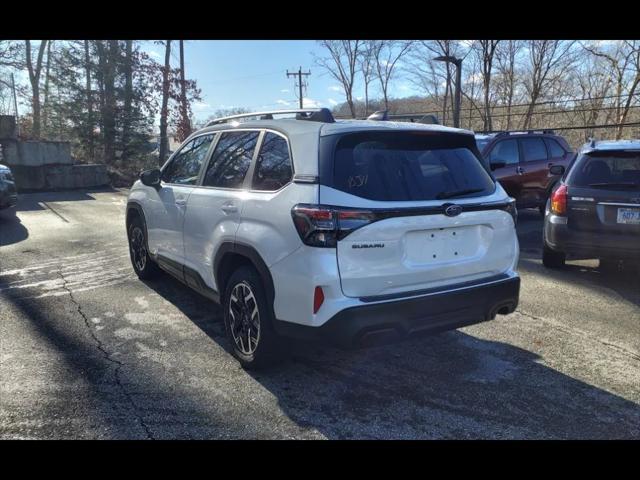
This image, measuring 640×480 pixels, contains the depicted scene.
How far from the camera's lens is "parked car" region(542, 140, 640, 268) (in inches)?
210

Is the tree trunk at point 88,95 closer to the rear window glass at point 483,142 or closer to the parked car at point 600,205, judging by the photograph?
the rear window glass at point 483,142

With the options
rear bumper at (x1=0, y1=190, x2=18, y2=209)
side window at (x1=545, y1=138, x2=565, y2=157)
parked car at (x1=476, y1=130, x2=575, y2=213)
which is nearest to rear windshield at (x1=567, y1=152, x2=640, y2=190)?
parked car at (x1=476, y1=130, x2=575, y2=213)

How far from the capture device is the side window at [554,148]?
33.7ft

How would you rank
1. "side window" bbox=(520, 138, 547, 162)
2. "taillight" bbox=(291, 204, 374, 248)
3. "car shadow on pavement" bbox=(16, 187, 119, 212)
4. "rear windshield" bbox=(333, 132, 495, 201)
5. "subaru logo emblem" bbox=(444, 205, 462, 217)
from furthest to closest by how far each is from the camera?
1. "car shadow on pavement" bbox=(16, 187, 119, 212)
2. "side window" bbox=(520, 138, 547, 162)
3. "subaru logo emblem" bbox=(444, 205, 462, 217)
4. "rear windshield" bbox=(333, 132, 495, 201)
5. "taillight" bbox=(291, 204, 374, 248)

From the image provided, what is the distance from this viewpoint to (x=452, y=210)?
3166 mm

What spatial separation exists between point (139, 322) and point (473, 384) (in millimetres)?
2997

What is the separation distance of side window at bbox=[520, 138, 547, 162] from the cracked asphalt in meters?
4.79

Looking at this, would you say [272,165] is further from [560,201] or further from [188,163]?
[560,201]

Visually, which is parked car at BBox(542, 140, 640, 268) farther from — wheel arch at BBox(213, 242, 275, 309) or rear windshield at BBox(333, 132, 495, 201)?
wheel arch at BBox(213, 242, 275, 309)

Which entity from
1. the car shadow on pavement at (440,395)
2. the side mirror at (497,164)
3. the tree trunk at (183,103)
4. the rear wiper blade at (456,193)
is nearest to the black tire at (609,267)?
the side mirror at (497,164)

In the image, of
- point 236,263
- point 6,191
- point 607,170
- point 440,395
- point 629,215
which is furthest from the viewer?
point 6,191

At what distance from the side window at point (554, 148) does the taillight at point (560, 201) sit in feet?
16.1

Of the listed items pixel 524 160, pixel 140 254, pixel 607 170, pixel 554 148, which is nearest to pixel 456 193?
pixel 607 170

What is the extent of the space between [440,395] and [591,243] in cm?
330
